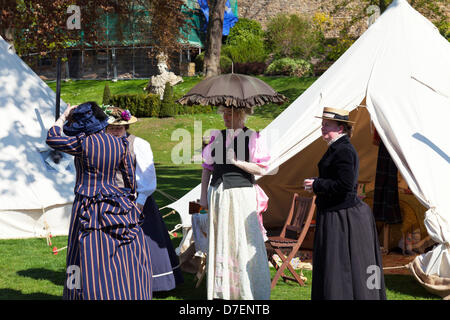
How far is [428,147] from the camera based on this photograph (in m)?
6.30

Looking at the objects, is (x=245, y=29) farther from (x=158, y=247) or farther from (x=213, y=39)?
(x=158, y=247)

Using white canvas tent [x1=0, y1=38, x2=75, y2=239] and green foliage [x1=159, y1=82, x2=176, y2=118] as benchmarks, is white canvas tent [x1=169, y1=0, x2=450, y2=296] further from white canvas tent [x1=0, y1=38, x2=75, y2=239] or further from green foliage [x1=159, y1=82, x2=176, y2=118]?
green foliage [x1=159, y1=82, x2=176, y2=118]

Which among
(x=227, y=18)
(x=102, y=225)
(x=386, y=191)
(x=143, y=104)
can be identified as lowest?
(x=386, y=191)

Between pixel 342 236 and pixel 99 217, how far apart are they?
1.76 m

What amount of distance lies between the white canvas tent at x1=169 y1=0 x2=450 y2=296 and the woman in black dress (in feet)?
5.24

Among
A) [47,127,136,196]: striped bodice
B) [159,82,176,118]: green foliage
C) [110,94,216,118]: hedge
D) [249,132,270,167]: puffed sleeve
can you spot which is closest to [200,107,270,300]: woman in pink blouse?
[249,132,270,167]: puffed sleeve

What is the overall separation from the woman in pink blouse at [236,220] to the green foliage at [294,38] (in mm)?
23796

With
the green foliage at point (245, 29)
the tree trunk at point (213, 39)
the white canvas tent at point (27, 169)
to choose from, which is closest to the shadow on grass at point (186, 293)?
the white canvas tent at point (27, 169)

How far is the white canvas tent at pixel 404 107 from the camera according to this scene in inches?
235

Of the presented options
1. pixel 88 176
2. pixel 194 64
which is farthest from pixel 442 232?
pixel 194 64

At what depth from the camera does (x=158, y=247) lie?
5785 mm

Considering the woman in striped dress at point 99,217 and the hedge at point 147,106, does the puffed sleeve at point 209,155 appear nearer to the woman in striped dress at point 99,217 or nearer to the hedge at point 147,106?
the woman in striped dress at point 99,217

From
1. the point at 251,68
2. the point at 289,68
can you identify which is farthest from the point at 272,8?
the point at 289,68
